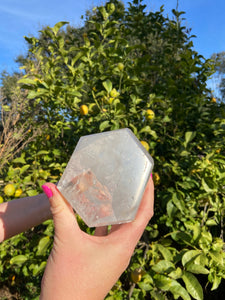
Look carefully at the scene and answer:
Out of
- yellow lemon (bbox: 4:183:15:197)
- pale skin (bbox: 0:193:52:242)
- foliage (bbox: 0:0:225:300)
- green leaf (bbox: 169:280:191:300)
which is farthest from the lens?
yellow lemon (bbox: 4:183:15:197)

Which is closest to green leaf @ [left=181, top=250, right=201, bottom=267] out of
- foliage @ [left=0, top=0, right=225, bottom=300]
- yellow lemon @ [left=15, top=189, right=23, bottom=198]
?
foliage @ [left=0, top=0, right=225, bottom=300]

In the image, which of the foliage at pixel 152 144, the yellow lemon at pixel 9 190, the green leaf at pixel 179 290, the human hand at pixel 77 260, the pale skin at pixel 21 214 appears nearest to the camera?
the human hand at pixel 77 260

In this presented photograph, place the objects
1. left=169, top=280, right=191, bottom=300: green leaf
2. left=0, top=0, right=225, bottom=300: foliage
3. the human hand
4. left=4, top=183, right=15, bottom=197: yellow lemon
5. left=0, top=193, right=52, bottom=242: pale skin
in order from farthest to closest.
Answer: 1. left=4, top=183, right=15, bottom=197: yellow lemon
2. left=0, top=0, right=225, bottom=300: foliage
3. left=169, top=280, right=191, bottom=300: green leaf
4. left=0, top=193, right=52, bottom=242: pale skin
5. the human hand

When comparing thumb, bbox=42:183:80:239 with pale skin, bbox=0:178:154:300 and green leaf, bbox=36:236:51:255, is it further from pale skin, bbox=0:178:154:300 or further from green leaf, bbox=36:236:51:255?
green leaf, bbox=36:236:51:255

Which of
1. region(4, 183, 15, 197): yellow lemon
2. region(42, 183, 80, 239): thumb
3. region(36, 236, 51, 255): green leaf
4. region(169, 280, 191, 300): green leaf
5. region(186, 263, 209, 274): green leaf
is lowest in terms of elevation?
region(36, 236, 51, 255): green leaf

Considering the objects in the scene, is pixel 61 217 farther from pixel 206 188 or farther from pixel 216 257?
pixel 206 188

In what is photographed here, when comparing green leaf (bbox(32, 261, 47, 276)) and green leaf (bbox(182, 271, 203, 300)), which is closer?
green leaf (bbox(182, 271, 203, 300))

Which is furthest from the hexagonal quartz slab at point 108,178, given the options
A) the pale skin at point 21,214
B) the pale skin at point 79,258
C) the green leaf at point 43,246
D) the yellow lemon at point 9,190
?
the yellow lemon at point 9,190

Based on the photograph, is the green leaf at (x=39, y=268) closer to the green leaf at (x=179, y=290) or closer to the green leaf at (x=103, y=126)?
the green leaf at (x=179, y=290)

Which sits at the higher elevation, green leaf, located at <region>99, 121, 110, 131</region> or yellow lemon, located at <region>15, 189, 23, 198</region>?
green leaf, located at <region>99, 121, 110, 131</region>
